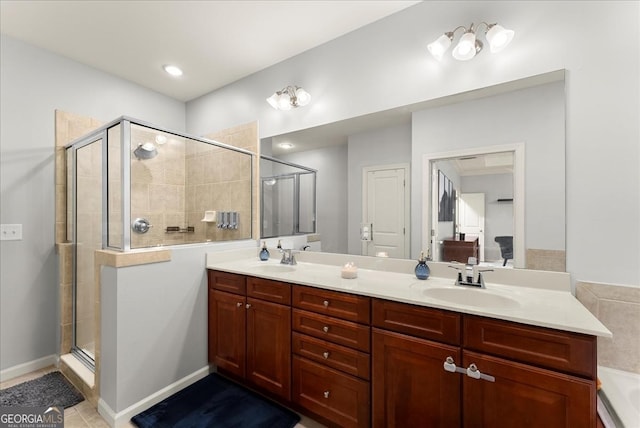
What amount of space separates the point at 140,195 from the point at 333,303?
165 cm

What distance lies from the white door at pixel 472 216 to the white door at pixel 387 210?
1.07 feet

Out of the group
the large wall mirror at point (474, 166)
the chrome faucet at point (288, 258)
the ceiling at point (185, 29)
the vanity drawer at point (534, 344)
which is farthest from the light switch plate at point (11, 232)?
the vanity drawer at point (534, 344)

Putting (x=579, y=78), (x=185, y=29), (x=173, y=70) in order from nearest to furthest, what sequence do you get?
(x=579, y=78)
(x=185, y=29)
(x=173, y=70)

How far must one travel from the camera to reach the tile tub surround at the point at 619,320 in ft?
4.10

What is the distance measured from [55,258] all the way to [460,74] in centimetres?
339

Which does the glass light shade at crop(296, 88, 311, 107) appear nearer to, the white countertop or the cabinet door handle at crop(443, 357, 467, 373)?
the white countertop

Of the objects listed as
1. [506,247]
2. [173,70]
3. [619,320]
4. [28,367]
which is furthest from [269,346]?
[173,70]

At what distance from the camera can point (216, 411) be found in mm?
1732

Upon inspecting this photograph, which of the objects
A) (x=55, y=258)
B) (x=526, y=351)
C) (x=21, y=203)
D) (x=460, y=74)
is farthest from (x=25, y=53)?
(x=526, y=351)

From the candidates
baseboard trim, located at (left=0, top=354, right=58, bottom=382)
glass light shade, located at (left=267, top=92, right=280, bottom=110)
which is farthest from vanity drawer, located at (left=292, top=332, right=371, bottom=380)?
baseboard trim, located at (left=0, top=354, right=58, bottom=382)

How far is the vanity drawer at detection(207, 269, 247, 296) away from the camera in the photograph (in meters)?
1.94

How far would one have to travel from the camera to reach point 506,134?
5.09 ft

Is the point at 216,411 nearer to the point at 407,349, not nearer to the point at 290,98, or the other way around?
the point at 407,349

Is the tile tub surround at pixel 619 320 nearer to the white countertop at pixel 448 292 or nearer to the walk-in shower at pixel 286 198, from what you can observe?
the white countertop at pixel 448 292
